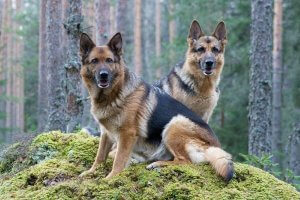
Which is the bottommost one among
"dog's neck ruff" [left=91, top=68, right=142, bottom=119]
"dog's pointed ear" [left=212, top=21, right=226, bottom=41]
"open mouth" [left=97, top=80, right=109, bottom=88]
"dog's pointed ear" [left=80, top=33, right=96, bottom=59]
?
"dog's neck ruff" [left=91, top=68, right=142, bottom=119]

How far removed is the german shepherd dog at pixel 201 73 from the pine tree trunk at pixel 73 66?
2.66m

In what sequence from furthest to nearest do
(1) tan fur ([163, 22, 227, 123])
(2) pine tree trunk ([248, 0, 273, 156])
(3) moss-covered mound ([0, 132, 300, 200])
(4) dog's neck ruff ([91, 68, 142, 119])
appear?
(2) pine tree trunk ([248, 0, 273, 156]) → (1) tan fur ([163, 22, 227, 123]) → (4) dog's neck ruff ([91, 68, 142, 119]) → (3) moss-covered mound ([0, 132, 300, 200])

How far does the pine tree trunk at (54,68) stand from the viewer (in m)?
11.3

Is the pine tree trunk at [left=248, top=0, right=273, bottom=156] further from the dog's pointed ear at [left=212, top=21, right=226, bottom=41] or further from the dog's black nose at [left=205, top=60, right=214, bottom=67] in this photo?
the dog's black nose at [left=205, top=60, right=214, bottom=67]

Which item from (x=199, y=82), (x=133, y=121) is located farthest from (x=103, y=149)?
(x=199, y=82)

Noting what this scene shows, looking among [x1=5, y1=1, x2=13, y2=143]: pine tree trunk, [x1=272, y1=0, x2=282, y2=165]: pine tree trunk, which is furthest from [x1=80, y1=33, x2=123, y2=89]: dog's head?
[x1=5, y1=1, x2=13, y2=143]: pine tree trunk

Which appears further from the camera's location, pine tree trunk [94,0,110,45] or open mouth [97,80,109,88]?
pine tree trunk [94,0,110,45]

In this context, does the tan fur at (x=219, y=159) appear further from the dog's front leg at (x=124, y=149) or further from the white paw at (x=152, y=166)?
the dog's front leg at (x=124, y=149)

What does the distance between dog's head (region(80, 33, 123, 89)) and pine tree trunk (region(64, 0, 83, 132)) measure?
3962 mm

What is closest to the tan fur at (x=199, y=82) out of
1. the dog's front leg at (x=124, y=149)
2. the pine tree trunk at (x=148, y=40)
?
the dog's front leg at (x=124, y=149)

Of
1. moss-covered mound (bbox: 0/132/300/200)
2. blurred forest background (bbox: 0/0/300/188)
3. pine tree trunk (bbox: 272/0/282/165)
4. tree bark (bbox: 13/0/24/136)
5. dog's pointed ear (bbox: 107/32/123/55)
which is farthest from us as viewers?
tree bark (bbox: 13/0/24/136)

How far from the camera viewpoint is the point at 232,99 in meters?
18.6

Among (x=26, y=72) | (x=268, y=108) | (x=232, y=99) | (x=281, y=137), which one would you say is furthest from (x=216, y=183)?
(x=26, y=72)

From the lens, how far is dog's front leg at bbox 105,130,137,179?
5.04 metres
